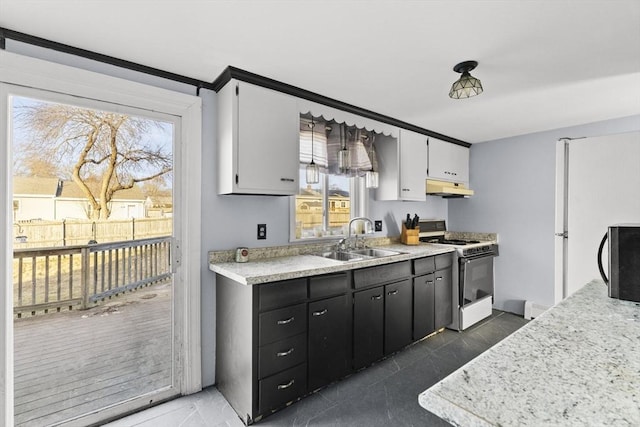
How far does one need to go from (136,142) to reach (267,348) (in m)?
1.62

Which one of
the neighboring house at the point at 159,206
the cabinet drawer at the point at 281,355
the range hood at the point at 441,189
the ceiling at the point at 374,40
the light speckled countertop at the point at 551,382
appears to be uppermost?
the ceiling at the point at 374,40

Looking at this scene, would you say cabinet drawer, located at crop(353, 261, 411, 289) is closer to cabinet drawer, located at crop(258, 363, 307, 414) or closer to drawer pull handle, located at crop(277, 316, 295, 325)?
drawer pull handle, located at crop(277, 316, 295, 325)

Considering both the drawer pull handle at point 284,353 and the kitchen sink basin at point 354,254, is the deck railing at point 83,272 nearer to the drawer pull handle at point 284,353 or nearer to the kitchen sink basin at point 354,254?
the drawer pull handle at point 284,353

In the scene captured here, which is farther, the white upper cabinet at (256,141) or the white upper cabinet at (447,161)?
the white upper cabinet at (447,161)

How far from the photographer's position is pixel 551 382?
0.64 m

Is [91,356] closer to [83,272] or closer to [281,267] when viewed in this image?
[83,272]

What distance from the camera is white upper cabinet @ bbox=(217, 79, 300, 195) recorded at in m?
2.07

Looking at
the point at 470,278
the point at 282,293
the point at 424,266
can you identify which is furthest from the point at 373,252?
the point at 282,293

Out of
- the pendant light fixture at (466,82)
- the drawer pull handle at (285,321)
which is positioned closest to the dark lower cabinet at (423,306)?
the drawer pull handle at (285,321)

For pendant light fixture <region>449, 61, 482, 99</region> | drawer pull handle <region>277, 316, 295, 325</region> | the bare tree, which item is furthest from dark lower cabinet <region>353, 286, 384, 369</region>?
the bare tree

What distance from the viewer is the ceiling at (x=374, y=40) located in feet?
4.74

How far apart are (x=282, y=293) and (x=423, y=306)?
64.7 inches

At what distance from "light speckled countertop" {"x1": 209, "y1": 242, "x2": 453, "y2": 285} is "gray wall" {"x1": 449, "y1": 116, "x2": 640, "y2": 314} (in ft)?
6.64

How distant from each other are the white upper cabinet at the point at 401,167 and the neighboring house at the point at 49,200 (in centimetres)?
246
